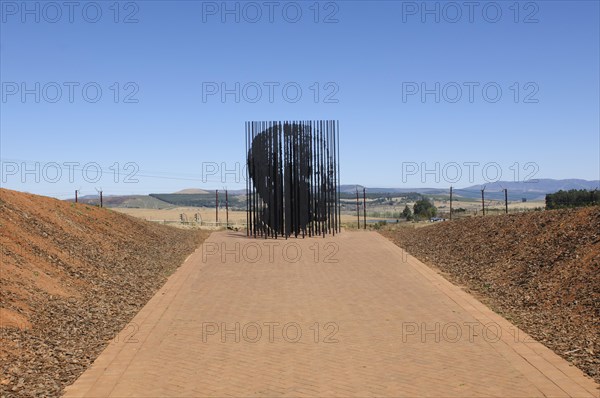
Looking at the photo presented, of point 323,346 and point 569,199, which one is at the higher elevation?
point 569,199

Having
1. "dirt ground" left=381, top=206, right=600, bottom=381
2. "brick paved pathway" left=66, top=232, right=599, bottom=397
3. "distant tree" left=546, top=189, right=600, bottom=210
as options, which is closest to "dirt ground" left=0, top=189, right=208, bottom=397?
"brick paved pathway" left=66, top=232, right=599, bottom=397

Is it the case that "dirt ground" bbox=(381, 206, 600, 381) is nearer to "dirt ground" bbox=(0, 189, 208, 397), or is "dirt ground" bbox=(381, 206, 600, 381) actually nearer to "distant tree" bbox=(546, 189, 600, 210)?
"dirt ground" bbox=(0, 189, 208, 397)

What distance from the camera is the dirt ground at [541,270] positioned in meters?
9.62

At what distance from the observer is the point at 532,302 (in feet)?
39.3

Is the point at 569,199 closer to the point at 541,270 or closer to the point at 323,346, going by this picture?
the point at 541,270

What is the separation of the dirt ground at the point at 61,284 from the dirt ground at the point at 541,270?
7.05m

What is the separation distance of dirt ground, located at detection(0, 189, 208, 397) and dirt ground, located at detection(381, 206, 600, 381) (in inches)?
278

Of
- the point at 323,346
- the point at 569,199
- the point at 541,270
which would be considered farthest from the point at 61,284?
the point at 569,199

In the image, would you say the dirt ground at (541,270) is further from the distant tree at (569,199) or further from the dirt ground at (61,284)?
the distant tree at (569,199)

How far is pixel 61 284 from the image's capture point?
12.9m

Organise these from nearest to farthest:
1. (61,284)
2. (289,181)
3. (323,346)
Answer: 1. (323,346)
2. (61,284)
3. (289,181)

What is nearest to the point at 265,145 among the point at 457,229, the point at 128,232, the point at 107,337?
the point at 128,232

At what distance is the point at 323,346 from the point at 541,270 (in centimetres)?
716

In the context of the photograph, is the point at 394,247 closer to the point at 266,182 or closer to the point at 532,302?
the point at 266,182
